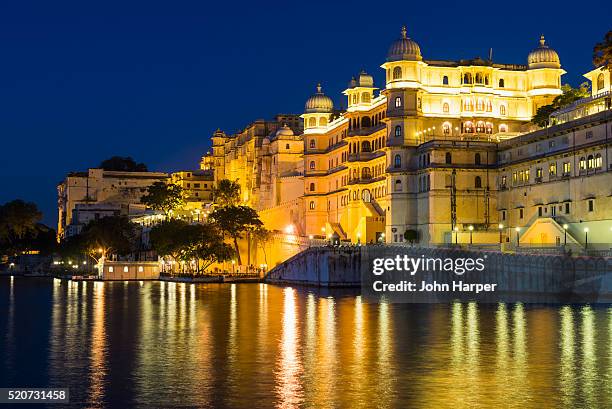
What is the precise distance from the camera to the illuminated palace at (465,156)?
271ft

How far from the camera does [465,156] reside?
317ft

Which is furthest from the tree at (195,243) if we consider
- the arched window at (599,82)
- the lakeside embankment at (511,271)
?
the arched window at (599,82)

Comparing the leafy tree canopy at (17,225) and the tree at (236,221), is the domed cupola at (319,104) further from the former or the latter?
the leafy tree canopy at (17,225)

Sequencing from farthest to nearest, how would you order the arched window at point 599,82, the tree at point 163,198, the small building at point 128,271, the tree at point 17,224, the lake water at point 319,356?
the tree at point 17,224 → the tree at point 163,198 → the small building at point 128,271 → the arched window at point 599,82 → the lake water at point 319,356

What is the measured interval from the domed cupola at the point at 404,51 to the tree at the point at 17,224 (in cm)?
10081

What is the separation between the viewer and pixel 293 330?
172 ft

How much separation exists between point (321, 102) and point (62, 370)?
9983 cm

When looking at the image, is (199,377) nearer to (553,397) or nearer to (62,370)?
(62,370)

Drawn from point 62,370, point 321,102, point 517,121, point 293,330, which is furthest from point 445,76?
point 62,370

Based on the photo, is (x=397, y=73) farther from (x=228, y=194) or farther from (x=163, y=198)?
(x=228, y=194)

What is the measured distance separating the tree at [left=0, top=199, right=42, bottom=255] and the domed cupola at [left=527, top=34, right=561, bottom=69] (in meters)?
107

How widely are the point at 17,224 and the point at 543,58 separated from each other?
109m

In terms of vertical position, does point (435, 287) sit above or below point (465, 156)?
below

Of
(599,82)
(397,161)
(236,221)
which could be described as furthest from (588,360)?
(236,221)
